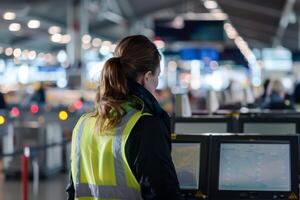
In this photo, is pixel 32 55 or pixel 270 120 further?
pixel 32 55

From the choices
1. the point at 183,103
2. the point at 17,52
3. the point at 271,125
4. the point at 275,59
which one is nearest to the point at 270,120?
the point at 271,125

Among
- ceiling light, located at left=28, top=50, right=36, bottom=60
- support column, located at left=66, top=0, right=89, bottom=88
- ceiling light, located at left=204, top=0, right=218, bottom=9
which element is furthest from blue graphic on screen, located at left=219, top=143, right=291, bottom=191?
ceiling light, located at left=28, top=50, right=36, bottom=60

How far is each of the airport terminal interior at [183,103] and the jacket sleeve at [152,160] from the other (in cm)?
41

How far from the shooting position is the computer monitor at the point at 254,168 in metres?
3.87

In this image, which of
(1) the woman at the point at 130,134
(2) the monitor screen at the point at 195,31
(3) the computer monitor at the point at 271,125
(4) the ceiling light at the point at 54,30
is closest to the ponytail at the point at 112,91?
(1) the woman at the point at 130,134

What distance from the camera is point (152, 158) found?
2797mm

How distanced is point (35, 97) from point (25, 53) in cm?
2332

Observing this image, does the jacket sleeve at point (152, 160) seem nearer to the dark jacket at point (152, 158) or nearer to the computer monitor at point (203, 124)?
the dark jacket at point (152, 158)

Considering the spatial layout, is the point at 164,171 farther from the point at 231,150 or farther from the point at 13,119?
the point at 13,119

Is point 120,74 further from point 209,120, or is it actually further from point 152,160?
point 209,120

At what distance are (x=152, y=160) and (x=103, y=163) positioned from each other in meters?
0.26

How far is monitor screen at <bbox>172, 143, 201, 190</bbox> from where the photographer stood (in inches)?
157

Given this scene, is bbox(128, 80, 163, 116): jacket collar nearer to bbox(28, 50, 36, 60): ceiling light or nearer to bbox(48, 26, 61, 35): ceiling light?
bbox(48, 26, 61, 35): ceiling light

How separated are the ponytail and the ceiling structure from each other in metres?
23.6
